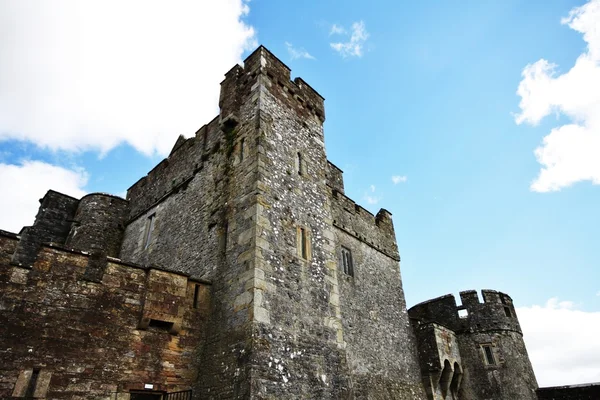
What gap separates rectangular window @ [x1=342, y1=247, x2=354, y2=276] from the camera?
14680mm

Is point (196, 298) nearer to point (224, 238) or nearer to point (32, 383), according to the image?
point (224, 238)

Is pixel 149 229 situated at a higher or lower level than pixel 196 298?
higher

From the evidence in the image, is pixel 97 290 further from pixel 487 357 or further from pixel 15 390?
pixel 487 357

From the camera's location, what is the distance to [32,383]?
7.30m

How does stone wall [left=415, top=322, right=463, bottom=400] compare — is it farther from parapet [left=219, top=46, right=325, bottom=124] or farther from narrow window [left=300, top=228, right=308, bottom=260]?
parapet [left=219, top=46, right=325, bottom=124]

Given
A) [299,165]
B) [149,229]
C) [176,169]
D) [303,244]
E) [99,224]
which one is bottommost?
[303,244]

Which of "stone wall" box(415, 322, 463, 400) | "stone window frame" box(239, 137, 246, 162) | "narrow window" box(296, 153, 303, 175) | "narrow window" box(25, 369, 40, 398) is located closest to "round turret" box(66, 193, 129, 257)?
"stone window frame" box(239, 137, 246, 162)

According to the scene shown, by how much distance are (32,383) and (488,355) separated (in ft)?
53.5

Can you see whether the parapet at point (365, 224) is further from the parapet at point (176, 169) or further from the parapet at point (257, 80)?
the parapet at point (176, 169)

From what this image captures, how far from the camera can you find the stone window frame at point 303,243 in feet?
34.3

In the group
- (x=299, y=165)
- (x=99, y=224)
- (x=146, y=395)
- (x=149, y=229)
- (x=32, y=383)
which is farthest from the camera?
(x=99, y=224)

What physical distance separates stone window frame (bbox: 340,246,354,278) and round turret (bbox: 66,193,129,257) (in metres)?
8.58

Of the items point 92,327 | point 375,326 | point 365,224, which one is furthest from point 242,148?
point 375,326

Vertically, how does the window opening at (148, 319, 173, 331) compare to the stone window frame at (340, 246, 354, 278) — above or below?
below
